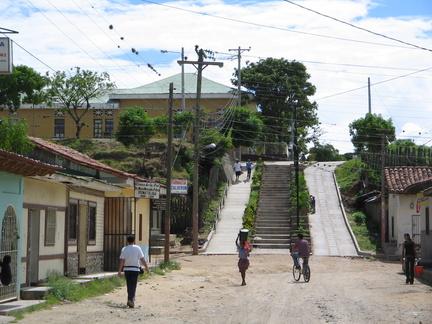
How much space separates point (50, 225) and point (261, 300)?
6.23 meters

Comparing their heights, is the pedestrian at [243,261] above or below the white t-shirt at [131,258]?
below

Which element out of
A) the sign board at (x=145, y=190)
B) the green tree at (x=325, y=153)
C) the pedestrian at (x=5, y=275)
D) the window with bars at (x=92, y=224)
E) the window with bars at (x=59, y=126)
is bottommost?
the pedestrian at (x=5, y=275)

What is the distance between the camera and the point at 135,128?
53.0 metres

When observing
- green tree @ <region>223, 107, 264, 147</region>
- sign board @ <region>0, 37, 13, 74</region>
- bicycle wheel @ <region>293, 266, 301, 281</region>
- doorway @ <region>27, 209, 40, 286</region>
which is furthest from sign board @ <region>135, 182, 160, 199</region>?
green tree @ <region>223, 107, 264, 147</region>

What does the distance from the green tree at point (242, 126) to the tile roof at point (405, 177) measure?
21396mm

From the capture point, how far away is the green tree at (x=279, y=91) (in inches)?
2741

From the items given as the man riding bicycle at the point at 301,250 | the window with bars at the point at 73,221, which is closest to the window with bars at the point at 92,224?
the window with bars at the point at 73,221

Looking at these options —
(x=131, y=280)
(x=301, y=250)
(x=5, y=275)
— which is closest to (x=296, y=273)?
(x=301, y=250)

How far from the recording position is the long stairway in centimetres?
3925

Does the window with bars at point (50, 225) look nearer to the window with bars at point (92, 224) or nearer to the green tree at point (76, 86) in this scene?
the window with bars at point (92, 224)

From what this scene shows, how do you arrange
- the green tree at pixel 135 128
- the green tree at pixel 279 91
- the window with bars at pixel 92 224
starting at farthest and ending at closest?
the green tree at pixel 279 91
the green tree at pixel 135 128
the window with bars at pixel 92 224

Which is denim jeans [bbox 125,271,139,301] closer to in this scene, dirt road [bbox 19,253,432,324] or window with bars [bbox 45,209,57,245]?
dirt road [bbox 19,253,432,324]

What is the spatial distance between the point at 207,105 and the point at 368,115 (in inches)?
617

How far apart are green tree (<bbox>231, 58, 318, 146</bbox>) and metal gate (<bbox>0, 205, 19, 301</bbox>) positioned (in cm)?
5489
